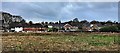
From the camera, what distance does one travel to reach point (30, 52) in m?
12.7

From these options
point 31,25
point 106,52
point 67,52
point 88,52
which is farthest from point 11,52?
point 31,25

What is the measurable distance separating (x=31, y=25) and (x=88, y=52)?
59586 millimetres

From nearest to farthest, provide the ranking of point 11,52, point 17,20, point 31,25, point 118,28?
point 11,52
point 118,28
point 31,25
point 17,20

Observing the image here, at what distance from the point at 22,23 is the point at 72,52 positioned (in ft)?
200

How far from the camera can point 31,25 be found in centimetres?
7169

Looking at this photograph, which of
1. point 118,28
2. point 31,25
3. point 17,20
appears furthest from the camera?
point 17,20

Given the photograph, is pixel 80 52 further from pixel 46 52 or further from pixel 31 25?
pixel 31 25

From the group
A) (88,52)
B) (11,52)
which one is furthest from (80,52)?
(11,52)

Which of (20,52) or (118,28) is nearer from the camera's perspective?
(20,52)

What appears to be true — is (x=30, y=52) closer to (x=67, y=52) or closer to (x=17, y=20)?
(x=67, y=52)

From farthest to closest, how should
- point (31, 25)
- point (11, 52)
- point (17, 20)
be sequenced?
1. point (17, 20)
2. point (31, 25)
3. point (11, 52)

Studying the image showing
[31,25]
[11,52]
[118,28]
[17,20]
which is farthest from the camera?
[17,20]

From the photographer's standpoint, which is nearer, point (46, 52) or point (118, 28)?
point (46, 52)

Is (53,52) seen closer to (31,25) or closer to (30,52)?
(30,52)
